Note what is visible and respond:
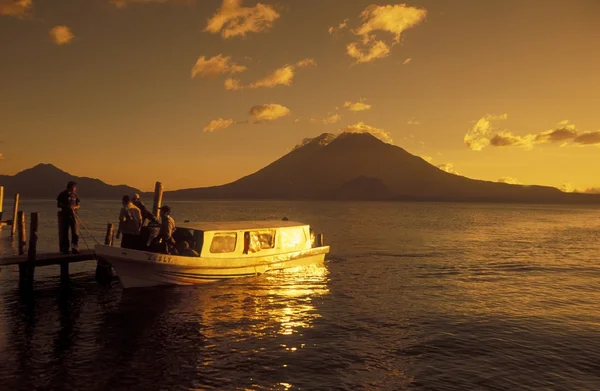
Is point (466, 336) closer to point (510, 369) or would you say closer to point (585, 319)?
point (510, 369)

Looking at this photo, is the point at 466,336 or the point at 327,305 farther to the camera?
the point at 327,305

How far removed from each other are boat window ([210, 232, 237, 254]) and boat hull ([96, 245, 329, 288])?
0.47 meters

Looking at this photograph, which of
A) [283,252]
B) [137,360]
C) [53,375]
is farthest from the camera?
[283,252]

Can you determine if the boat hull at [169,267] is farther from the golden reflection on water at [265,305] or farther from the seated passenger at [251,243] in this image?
the golden reflection on water at [265,305]

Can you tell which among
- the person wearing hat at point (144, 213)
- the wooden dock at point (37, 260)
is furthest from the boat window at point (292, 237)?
the wooden dock at point (37, 260)

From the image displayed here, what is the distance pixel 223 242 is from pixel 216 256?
2.46 feet

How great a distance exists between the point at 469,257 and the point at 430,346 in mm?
25775

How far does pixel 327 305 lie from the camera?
19203mm

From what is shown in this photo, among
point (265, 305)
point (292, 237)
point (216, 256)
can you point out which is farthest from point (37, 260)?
point (292, 237)

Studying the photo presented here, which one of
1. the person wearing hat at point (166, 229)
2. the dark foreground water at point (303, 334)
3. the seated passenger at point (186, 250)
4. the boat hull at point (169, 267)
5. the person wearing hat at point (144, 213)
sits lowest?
the dark foreground water at point (303, 334)

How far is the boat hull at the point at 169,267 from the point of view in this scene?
19.0m

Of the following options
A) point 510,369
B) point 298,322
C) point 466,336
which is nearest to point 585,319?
point 466,336

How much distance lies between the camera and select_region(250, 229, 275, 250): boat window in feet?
75.0

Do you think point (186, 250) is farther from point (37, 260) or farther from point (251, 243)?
point (37, 260)
